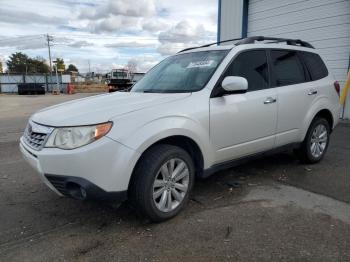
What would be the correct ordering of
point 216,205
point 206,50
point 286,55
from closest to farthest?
1. point 216,205
2. point 206,50
3. point 286,55

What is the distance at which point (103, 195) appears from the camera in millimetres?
3133

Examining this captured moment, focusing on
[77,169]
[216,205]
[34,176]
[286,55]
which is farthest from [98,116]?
[286,55]

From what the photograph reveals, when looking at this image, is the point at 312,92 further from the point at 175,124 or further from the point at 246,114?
the point at 175,124

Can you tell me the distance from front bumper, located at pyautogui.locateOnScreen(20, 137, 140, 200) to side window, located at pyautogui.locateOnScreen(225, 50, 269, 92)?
176cm

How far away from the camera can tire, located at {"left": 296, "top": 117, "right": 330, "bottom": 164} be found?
5332mm

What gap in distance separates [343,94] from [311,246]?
771cm

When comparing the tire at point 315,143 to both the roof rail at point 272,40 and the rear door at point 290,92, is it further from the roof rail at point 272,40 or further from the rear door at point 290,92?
the roof rail at point 272,40

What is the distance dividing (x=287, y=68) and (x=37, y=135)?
11.2ft

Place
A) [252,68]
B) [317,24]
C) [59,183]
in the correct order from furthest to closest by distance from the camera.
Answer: [317,24] < [252,68] < [59,183]

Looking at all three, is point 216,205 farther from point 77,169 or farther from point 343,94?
point 343,94

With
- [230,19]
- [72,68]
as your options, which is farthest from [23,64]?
[230,19]

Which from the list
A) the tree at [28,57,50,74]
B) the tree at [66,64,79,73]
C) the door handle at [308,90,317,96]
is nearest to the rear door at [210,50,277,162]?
the door handle at [308,90,317,96]

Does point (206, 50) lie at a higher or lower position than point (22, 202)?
higher

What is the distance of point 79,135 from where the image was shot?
3.14 m
